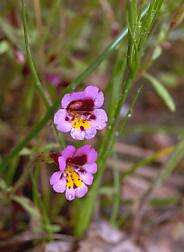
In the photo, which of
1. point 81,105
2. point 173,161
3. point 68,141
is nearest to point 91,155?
point 81,105

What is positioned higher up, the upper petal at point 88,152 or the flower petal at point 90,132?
the flower petal at point 90,132

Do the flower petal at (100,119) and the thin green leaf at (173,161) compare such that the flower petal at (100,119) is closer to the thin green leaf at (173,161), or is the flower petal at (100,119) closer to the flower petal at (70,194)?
the flower petal at (70,194)

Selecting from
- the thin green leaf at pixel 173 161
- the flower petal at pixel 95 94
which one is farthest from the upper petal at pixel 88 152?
the thin green leaf at pixel 173 161

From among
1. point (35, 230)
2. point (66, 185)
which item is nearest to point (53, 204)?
point (35, 230)

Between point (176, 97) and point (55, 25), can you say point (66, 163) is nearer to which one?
point (55, 25)

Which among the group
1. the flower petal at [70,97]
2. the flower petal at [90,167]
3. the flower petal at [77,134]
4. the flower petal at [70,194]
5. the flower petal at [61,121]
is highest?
the flower petal at [70,97]

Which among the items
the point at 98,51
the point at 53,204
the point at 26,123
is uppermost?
the point at 98,51

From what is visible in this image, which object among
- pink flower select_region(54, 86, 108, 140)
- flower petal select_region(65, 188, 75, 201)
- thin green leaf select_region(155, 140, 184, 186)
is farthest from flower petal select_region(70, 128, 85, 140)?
thin green leaf select_region(155, 140, 184, 186)
